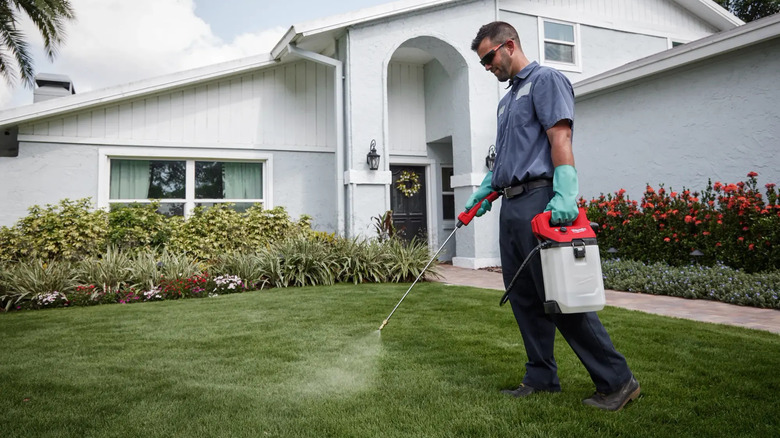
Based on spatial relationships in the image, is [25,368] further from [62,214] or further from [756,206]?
[756,206]

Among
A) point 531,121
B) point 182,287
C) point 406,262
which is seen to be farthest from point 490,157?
point 531,121

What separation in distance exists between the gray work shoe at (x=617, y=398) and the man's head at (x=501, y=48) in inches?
62.6

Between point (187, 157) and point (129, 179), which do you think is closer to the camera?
point (129, 179)

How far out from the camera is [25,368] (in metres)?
3.00

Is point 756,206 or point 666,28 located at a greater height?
point 666,28

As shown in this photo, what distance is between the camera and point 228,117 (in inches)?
342

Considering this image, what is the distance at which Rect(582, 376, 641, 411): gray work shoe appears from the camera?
2.16 meters

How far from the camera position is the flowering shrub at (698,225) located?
213 inches

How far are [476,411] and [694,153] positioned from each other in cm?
632

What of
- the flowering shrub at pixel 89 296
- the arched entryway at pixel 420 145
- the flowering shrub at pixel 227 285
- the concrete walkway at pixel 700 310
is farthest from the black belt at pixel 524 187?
the arched entryway at pixel 420 145

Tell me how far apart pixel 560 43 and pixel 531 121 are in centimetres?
893

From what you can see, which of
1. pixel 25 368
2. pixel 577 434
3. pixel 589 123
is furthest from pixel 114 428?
pixel 589 123

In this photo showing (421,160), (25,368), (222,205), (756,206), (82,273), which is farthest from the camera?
(421,160)

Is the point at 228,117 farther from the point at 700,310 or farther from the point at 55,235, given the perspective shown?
the point at 700,310
